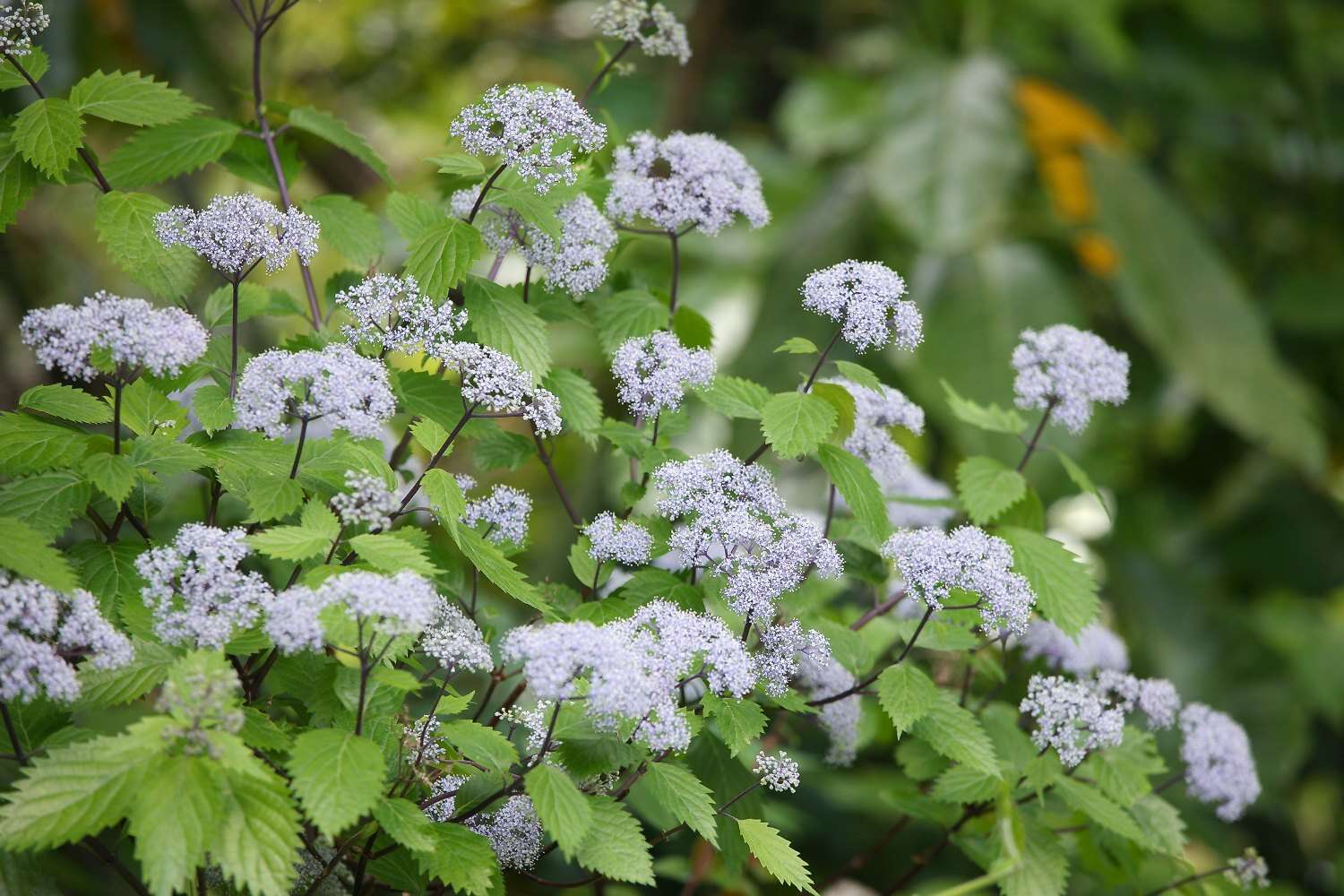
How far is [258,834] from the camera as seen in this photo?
691 millimetres

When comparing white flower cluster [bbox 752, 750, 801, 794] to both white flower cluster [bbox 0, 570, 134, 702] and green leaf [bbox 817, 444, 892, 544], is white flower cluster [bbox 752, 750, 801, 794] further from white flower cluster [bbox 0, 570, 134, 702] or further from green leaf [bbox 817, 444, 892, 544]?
white flower cluster [bbox 0, 570, 134, 702]

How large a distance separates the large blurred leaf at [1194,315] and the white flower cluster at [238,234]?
225 cm

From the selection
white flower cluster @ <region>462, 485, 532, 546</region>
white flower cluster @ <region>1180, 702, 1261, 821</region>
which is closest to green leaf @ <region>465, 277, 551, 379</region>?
white flower cluster @ <region>462, 485, 532, 546</region>

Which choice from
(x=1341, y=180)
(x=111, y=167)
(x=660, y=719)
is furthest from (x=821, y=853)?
(x=1341, y=180)

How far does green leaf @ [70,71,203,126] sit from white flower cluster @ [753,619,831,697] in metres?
0.66

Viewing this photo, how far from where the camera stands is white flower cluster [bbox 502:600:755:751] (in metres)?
0.72

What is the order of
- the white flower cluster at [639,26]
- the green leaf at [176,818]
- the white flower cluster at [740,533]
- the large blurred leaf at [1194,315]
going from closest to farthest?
the green leaf at [176,818] < the white flower cluster at [740,533] < the white flower cluster at [639,26] < the large blurred leaf at [1194,315]

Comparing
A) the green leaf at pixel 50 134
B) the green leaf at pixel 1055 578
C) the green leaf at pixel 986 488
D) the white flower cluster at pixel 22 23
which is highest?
the white flower cluster at pixel 22 23

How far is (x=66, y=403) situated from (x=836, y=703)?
0.71 meters

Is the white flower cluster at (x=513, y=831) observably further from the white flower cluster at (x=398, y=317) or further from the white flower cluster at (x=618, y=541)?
the white flower cluster at (x=398, y=317)

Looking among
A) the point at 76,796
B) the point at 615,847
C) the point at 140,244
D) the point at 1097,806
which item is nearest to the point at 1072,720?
the point at 1097,806

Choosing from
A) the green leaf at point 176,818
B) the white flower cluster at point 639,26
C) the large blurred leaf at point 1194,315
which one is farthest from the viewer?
the large blurred leaf at point 1194,315

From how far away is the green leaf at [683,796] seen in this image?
0.78 m

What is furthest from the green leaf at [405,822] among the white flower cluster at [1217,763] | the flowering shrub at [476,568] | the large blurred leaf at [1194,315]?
the large blurred leaf at [1194,315]
